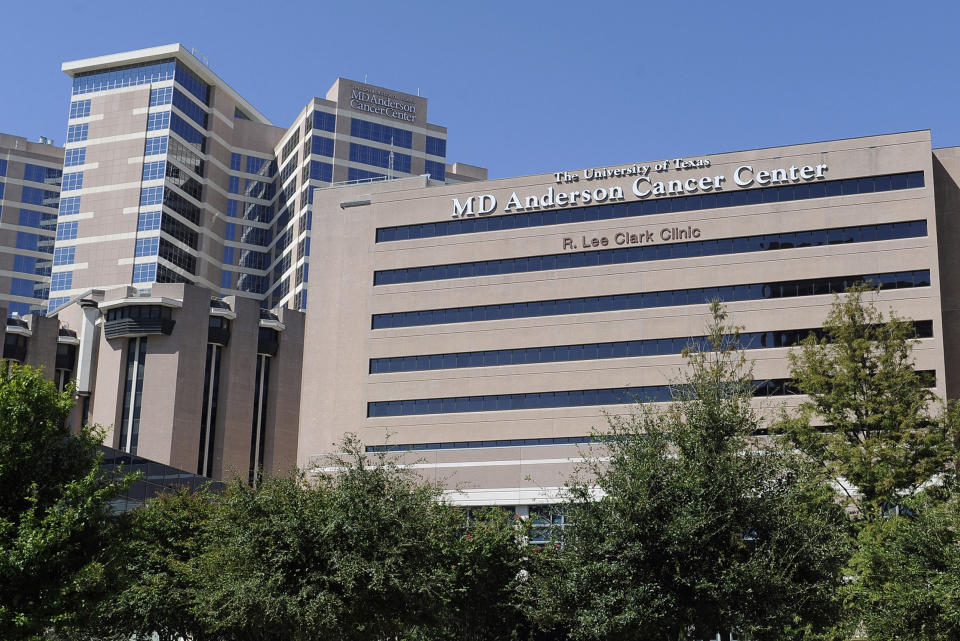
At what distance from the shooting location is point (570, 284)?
84.2 m

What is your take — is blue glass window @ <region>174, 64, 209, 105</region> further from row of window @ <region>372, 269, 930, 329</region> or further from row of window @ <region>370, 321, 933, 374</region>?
row of window @ <region>370, 321, 933, 374</region>

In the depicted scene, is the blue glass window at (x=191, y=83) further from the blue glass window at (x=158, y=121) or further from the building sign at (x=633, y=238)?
the building sign at (x=633, y=238)

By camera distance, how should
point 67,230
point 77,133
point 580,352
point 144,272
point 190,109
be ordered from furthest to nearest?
1. point 190,109
2. point 77,133
3. point 67,230
4. point 144,272
5. point 580,352

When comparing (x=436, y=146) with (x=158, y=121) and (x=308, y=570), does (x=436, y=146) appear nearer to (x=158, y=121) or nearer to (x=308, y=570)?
(x=158, y=121)

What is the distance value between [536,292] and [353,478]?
4967 cm

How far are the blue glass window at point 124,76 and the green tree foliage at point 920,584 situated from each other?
11691 cm

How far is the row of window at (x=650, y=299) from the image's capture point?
76.7m

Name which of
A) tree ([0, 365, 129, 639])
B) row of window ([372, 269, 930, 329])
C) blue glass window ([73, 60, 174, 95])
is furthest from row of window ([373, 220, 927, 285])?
blue glass window ([73, 60, 174, 95])

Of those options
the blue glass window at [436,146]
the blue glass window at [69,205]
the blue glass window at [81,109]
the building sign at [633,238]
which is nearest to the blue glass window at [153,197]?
the blue glass window at [69,205]

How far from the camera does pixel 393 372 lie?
3433 inches

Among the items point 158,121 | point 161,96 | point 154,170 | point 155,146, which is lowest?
point 154,170

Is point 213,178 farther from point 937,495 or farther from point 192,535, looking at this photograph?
point 937,495

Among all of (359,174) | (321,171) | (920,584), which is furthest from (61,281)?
(920,584)

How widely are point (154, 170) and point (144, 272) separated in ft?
44.1
